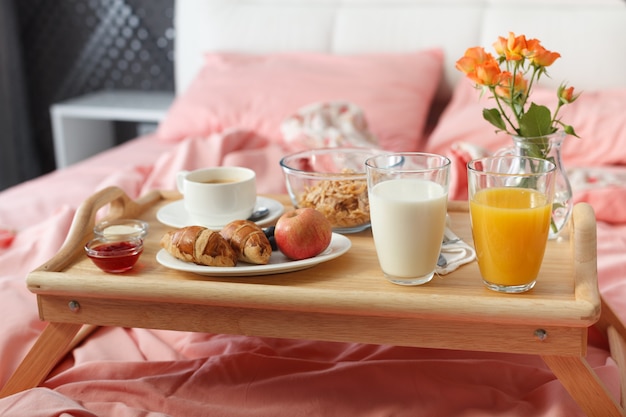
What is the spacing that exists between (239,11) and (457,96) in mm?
909

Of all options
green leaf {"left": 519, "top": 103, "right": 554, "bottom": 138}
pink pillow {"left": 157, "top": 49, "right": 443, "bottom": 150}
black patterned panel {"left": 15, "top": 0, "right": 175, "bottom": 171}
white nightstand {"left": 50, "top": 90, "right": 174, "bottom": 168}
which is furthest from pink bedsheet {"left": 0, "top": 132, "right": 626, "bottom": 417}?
black patterned panel {"left": 15, "top": 0, "right": 175, "bottom": 171}

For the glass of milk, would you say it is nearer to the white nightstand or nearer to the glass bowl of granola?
the glass bowl of granola

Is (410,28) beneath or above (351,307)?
above

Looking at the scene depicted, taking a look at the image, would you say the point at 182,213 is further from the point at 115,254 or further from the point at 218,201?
the point at 115,254

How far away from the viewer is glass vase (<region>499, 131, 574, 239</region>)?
121 cm

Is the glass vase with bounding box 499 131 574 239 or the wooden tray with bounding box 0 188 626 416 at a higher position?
the glass vase with bounding box 499 131 574 239

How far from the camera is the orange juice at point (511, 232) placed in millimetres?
1001

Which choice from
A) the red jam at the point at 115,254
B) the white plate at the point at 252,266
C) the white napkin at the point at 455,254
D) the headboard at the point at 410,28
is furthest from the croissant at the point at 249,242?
the headboard at the point at 410,28

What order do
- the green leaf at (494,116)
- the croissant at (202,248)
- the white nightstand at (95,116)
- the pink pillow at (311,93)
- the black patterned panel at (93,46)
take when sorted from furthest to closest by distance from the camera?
the black patterned panel at (93,46), the white nightstand at (95,116), the pink pillow at (311,93), the green leaf at (494,116), the croissant at (202,248)

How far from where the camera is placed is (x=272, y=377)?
1.20 metres

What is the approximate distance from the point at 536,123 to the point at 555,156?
0.08 metres

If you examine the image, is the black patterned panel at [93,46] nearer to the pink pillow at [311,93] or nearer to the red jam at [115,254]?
the pink pillow at [311,93]

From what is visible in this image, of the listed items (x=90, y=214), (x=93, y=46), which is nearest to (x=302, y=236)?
(x=90, y=214)

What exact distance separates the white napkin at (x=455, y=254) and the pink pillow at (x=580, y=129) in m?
0.92
